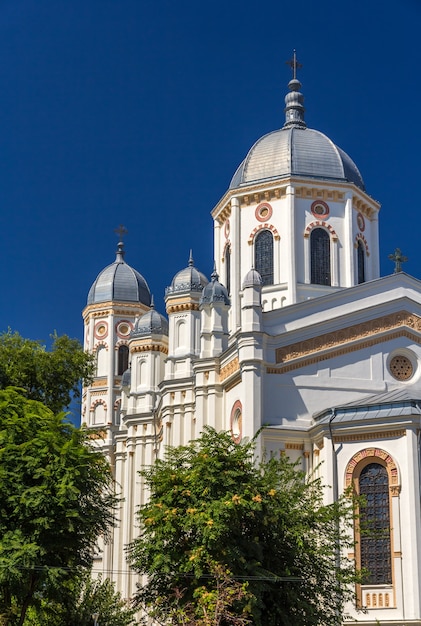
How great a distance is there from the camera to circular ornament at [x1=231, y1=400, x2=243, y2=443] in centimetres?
4012

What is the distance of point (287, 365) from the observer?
3975 cm

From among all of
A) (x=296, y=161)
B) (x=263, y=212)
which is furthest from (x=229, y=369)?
(x=296, y=161)

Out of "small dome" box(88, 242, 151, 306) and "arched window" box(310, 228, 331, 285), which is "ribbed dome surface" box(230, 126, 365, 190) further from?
"small dome" box(88, 242, 151, 306)

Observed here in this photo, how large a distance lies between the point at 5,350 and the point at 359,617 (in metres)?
16.1

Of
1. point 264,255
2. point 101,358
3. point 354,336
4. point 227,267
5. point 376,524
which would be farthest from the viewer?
point 101,358

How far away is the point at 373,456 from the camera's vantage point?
36750 millimetres

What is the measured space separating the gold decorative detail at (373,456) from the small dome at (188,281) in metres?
17.8

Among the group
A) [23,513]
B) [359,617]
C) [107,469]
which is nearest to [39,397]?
[107,469]

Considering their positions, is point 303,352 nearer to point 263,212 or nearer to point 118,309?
point 263,212

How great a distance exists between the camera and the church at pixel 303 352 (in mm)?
36156

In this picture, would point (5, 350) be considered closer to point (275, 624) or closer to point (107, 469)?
point (107, 469)

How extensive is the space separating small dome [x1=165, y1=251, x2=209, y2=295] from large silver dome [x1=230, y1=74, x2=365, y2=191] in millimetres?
5654

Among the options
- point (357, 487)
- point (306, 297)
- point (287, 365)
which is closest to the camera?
point (357, 487)

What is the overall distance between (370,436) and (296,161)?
52.1 feet
